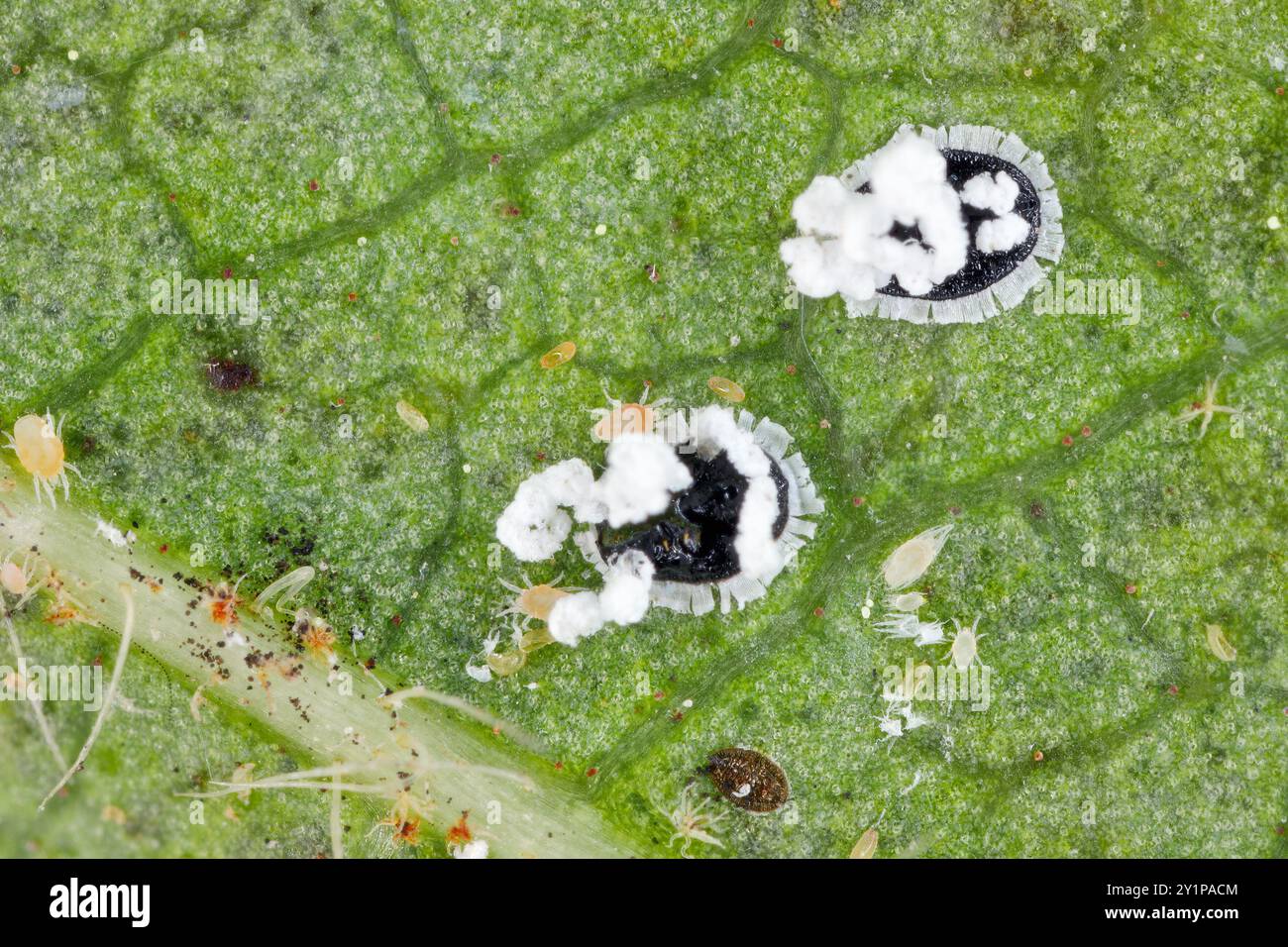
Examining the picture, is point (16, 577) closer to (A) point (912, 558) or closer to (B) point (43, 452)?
(B) point (43, 452)

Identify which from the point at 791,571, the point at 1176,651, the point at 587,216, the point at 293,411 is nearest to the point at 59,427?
the point at 293,411

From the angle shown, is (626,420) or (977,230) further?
(626,420)

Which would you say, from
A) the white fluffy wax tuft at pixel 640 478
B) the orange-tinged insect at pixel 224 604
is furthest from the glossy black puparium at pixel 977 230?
the orange-tinged insect at pixel 224 604

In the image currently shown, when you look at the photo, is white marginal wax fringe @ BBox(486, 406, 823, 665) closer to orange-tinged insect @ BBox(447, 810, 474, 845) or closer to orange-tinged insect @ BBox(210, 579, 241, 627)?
orange-tinged insect @ BBox(447, 810, 474, 845)

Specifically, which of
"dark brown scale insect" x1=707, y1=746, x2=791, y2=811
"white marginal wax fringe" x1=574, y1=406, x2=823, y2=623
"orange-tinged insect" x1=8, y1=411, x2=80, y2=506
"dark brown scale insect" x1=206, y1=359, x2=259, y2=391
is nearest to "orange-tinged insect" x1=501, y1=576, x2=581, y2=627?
"white marginal wax fringe" x1=574, y1=406, x2=823, y2=623

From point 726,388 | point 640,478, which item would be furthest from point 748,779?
point 726,388

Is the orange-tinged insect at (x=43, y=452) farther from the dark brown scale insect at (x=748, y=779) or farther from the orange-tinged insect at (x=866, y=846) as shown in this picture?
the orange-tinged insect at (x=866, y=846)
